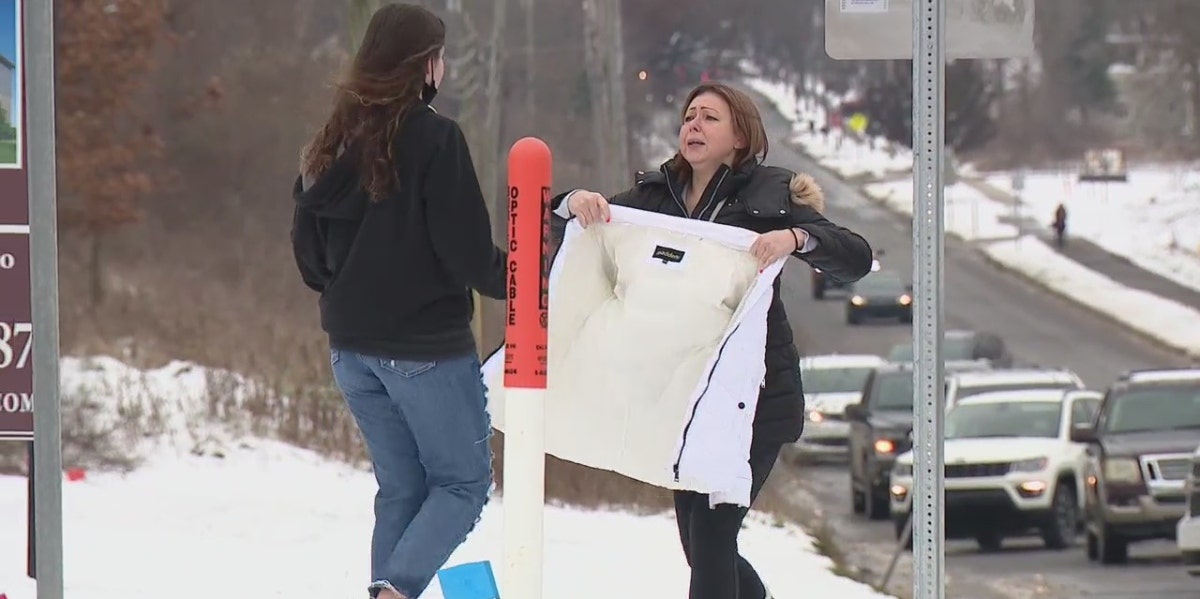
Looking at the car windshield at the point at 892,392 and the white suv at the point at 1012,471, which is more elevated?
the car windshield at the point at 892,392

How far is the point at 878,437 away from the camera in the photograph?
18000 mm

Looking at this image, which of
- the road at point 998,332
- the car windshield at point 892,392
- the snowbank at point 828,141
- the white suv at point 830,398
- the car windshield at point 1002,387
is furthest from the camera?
the snowbank at point 828,141

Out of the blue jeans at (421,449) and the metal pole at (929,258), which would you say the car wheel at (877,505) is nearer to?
the blue jeans at (421,449)

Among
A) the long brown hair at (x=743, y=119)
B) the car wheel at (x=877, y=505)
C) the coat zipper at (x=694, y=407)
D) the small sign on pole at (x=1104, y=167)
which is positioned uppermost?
the small sign on pole at (x=1104, y=167)

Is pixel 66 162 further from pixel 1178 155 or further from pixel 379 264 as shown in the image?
pixel 1178 155

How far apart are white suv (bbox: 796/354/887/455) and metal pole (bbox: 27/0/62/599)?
19483 mm

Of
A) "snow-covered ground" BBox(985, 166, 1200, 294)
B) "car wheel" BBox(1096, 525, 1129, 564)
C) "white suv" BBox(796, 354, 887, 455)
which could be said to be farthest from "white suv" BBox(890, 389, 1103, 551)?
"snow-covered ground" BBox(985, 166, 1200, 294)

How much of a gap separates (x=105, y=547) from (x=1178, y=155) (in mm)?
52951

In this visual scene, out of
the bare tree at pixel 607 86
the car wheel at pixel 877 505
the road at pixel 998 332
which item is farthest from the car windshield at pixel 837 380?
the bare tree at pixel 607 86

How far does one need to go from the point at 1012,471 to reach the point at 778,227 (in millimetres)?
12012

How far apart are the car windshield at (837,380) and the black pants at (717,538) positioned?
802 inches

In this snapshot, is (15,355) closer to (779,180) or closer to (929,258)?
(779,180)

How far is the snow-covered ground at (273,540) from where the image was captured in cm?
673

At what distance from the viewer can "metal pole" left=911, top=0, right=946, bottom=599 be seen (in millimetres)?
3959
